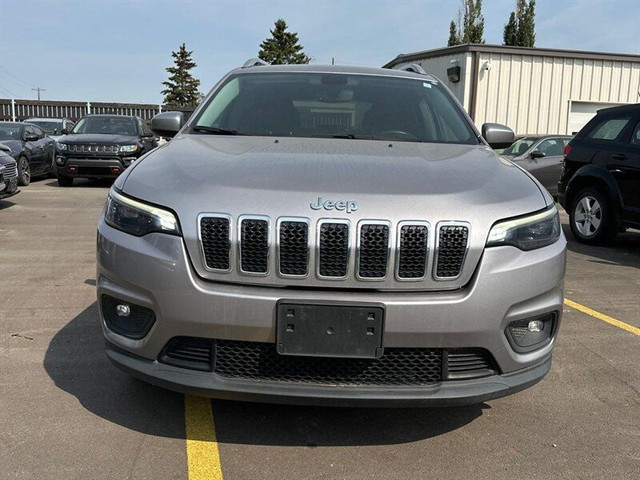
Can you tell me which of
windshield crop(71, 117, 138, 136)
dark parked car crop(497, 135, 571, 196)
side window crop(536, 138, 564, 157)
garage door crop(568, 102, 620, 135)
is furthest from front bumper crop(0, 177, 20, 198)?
garage door crop(568, 102, 620, 135)

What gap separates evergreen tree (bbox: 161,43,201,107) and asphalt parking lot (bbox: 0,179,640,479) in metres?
56.6

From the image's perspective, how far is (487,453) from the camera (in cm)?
265

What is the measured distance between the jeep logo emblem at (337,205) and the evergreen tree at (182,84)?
190ft

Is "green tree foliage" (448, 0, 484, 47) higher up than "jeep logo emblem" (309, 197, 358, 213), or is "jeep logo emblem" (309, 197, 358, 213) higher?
"green tree foliage" (448, 0, 484, 47)

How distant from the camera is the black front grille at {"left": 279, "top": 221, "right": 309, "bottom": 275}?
2369 mm

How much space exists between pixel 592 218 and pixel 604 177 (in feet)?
1.91

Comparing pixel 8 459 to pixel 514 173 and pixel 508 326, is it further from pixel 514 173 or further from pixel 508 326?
pixel 514 173

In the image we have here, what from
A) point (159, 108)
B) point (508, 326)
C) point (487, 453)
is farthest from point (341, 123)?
point (159, 108)

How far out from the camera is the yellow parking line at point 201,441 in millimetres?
2438

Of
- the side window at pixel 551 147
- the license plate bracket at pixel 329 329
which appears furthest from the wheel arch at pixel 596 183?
the license plate bracket at pixel 329 329

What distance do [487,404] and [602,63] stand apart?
21184mm

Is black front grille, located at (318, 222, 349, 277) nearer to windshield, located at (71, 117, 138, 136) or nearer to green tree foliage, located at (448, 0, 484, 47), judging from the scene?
windshield, located at (71, 117, 138, 136)

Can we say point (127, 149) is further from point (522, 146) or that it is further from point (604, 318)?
point (604, 318)

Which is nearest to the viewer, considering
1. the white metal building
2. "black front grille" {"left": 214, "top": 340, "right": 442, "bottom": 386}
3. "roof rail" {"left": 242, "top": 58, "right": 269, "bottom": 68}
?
"black front grille" {"left": 214, "top": 340, "right": 442, "bottom": 386}
